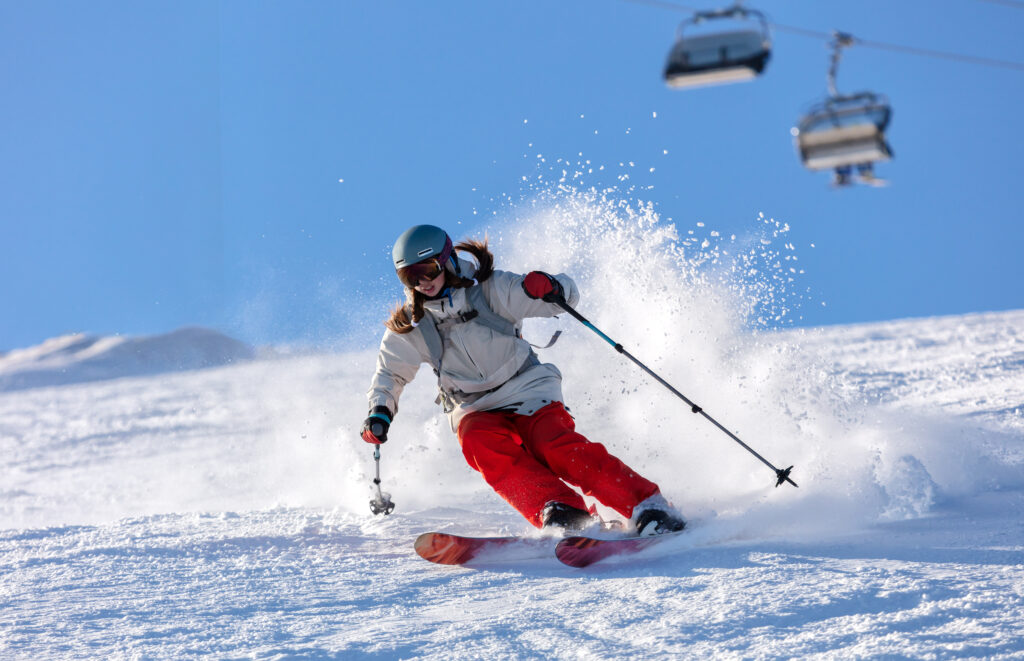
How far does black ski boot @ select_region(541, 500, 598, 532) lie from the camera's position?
3.46 m

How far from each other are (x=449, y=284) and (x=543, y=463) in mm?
859

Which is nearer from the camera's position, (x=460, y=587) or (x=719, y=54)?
(x=460, y=587)

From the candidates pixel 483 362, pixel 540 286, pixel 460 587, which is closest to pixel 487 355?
pixel 483 362

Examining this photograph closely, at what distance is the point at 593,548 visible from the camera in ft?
10.5

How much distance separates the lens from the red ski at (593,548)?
3154 millimetres

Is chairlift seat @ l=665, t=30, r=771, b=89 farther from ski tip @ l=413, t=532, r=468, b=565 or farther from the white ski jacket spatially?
ski tip @ l=413, t=532, r=468, b=565

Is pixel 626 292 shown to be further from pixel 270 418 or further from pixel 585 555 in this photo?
pixel 270 418

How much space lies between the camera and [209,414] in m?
11.4

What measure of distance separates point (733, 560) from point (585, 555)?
50 centimetres

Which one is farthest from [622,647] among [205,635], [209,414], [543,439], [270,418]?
[209,414]

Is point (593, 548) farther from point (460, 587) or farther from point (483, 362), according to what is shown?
point (483, 362)

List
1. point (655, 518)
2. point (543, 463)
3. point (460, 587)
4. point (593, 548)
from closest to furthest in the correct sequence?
1. point (460, 587)
2. point (593, 548)
3. point (655, 518)
4. point (543, 463)

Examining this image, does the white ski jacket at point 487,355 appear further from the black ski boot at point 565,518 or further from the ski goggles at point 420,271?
the black ski boot at point 565,518

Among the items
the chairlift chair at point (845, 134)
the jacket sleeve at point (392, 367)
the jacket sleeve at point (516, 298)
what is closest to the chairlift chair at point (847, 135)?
the chairlift chair at point (845, 134)
